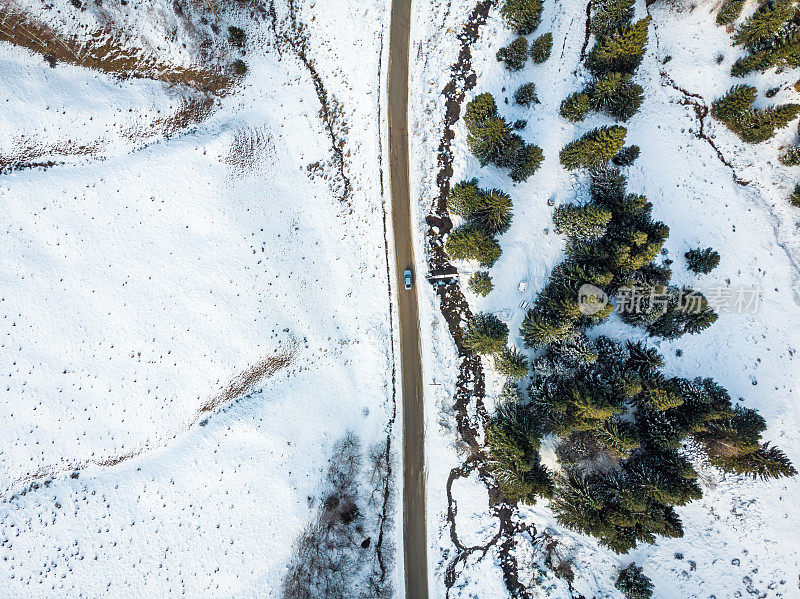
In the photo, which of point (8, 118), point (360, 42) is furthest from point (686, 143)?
point (8, 118)

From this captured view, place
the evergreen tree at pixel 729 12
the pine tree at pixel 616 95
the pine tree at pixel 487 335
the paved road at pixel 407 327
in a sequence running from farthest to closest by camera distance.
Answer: the evergreen tree at pixel 729 12
the paved road at pixel 407 327
the pine tree at pixel 616 95
the pine tree at pixel 487 335

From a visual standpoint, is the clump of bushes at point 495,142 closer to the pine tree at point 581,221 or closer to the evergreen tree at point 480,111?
the evergreen tree at point 480,111

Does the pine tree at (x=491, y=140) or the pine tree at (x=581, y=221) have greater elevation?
the pine tree at (x=491, y=140)

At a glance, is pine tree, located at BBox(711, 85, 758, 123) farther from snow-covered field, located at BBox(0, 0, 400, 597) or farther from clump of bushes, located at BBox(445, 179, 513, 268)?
snow-covered field, located at BBox(0, 0, 400, 597)

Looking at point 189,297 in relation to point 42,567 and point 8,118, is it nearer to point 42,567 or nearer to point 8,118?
point 8,118

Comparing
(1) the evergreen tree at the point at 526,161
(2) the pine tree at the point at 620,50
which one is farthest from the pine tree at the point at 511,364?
(2) the pine tree at the point at 620,50

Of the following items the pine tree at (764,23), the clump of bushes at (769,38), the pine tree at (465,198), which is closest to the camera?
the pine tree at (465,198)

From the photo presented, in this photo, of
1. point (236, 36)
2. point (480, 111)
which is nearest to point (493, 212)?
point (480, 111)

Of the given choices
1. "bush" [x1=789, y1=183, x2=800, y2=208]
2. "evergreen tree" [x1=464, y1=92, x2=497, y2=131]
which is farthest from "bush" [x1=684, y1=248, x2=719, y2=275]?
"evergreen tree" [x1=464, y1=92, x2=497, y2=131]
